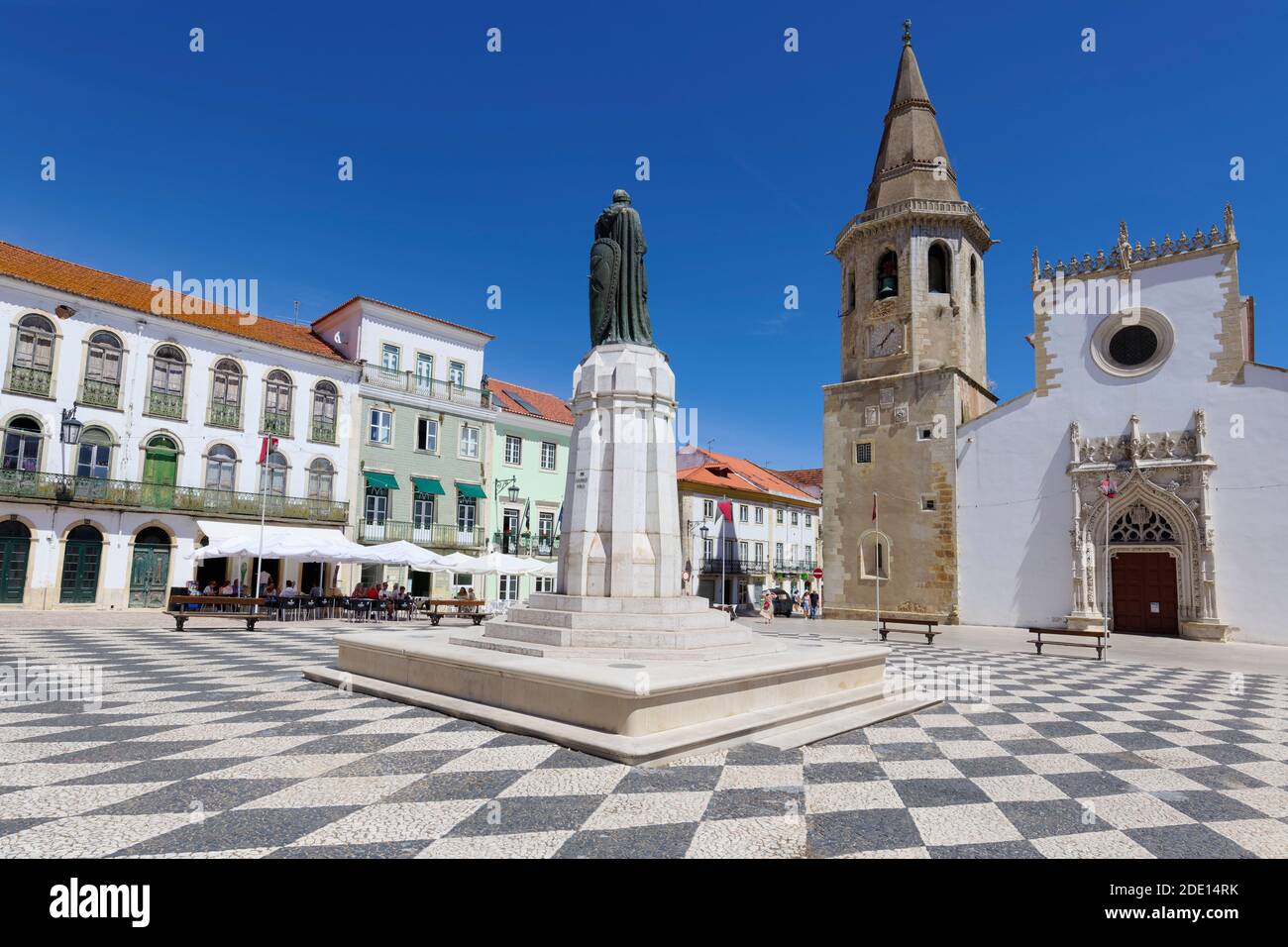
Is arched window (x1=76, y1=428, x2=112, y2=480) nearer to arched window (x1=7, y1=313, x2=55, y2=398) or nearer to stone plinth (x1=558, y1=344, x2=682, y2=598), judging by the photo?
arched window (x1=7, y1=313, x2=55, y2=398)

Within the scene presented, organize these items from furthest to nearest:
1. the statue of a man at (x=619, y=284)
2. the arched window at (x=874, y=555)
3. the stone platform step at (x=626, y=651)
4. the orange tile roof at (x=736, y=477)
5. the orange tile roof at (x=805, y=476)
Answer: the orange tile roof at (x=805, y=476) < the orange tile roof at (x=736, y=477) < the arched window at (x=874, y=555) < the statue of a man at (x=619, y=284) < the stone platform step at (x=626, y=651)

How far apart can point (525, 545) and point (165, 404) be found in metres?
15.0

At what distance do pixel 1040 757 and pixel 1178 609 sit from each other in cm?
2105

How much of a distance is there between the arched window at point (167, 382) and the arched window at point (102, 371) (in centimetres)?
101

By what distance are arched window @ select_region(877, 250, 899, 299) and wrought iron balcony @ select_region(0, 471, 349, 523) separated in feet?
76.2

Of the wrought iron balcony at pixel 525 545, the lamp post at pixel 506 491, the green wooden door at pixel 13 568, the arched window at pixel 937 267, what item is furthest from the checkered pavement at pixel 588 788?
the lamp post at pixel 506 491

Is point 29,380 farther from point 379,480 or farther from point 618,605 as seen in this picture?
point 618,605

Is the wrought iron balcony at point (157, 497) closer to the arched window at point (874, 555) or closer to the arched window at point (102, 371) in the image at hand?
the arched window at point (102, 371)

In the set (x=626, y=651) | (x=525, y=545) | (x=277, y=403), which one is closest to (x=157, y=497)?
(x=277, y=403)

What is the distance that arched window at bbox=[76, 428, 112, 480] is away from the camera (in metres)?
23.4

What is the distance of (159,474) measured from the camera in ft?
81.7

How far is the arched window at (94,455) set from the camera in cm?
2336

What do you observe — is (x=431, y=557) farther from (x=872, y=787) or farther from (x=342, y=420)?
(x=872, y=787)

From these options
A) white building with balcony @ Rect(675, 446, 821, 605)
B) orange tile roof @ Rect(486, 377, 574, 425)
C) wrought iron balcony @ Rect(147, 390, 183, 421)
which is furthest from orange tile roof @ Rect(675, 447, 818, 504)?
wrought iron balcony @ Rect(147, 390, 183, 421)
